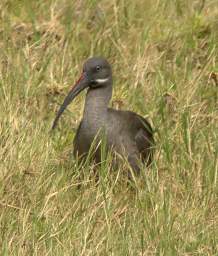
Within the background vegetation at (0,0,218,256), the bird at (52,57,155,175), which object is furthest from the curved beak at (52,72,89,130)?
the background vegetation at (0,0,218,256)

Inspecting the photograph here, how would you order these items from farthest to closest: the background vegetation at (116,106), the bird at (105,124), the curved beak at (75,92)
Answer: the curved beak at (75,92) < the bird at (105,124) < the background vegetation at (116,106)

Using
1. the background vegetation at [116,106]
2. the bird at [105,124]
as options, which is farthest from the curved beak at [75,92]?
the background vegetation at [116,106]

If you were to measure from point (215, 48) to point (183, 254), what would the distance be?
3682 mm

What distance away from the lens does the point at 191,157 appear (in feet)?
27.5

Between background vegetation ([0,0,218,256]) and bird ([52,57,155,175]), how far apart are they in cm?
15

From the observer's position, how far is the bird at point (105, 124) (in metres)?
8.61

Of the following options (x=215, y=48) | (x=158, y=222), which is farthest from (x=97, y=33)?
(x=158, y=222)

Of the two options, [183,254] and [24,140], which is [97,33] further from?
[183,254]

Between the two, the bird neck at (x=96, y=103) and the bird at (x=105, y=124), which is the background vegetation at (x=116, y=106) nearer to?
the bird at (x=105, y=124)

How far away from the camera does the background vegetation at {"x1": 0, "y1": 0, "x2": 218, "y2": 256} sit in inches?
285

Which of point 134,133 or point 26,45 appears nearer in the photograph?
point 134,133

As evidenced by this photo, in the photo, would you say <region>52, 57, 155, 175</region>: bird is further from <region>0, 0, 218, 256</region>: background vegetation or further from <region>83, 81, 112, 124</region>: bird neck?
<region>0, 0, 218, 256</region>: background vegetation

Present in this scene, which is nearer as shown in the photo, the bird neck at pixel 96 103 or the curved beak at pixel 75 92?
the bird neck at pixel 96 103

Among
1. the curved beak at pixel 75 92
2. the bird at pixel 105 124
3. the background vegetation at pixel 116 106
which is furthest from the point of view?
the curved beak at pixel 75 92
